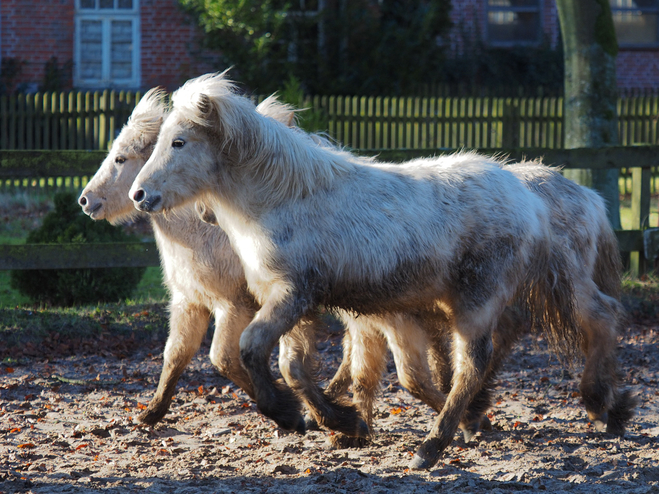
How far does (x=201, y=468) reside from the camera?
13.9ft

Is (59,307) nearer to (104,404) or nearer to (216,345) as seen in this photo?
(104,404)

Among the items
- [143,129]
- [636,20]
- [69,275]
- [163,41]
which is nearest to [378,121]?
[163,41]

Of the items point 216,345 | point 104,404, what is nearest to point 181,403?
point 104,404

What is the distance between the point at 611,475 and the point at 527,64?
53.0 ft

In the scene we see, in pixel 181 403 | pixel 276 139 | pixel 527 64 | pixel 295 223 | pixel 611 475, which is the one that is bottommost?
pixel 181 403

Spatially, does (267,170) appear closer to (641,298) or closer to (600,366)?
(600,366)

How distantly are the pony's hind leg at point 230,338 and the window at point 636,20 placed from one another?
17386 mm

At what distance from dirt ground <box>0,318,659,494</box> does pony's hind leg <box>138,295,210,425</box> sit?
0.13 m

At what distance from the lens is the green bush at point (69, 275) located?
798 cm

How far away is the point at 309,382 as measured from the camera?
4547mm

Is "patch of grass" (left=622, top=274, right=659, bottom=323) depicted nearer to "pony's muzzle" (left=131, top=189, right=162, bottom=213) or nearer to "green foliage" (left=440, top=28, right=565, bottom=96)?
"pony's muzzle" (left=131, top=189, right=162, bottom=213)

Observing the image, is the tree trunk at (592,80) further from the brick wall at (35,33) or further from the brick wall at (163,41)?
the brick wall at (35,33)

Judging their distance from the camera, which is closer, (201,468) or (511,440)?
(201,468)

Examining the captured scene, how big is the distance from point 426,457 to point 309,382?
2.54 feet
